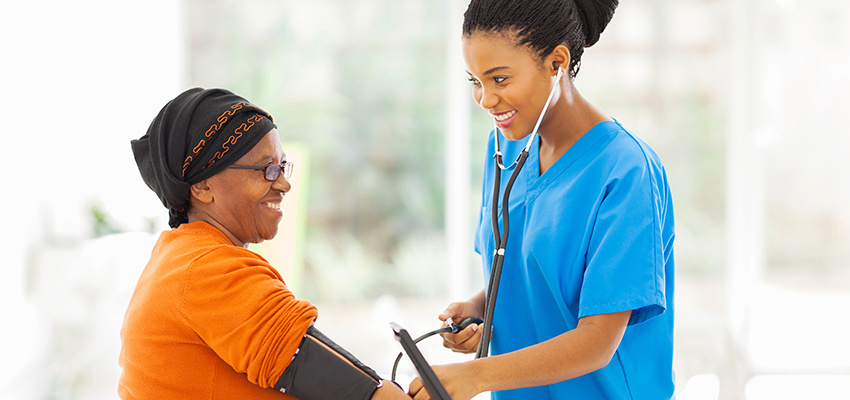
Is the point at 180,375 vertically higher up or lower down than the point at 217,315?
lower down

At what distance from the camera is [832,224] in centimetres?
305

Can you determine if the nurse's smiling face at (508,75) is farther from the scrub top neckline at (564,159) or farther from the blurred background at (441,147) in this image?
the blurred background at (441,147)

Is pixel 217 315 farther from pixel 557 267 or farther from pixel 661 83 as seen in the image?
pixel 661 83

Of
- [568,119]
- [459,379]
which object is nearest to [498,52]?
[568,119]

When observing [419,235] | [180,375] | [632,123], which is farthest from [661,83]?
[180,375]

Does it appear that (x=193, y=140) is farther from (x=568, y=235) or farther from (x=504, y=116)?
(x=568, y=235)

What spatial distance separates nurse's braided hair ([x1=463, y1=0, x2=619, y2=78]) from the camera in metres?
0.99

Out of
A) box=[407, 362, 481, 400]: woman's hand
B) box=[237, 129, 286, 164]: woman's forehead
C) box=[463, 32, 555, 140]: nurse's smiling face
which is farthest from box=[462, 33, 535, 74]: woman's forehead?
box=[407, 362, 481, 400]: woman's hand

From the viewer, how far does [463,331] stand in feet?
3.90

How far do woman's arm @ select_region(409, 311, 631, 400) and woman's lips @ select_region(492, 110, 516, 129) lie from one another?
0.38 meters

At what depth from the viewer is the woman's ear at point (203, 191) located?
994 millimetres

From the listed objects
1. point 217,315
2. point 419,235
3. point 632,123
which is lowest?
point 419,235

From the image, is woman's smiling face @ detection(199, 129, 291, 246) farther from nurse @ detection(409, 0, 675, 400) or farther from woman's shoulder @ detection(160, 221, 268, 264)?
nurse @ detection(409, 0, 675, 400)

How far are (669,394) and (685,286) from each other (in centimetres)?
244
